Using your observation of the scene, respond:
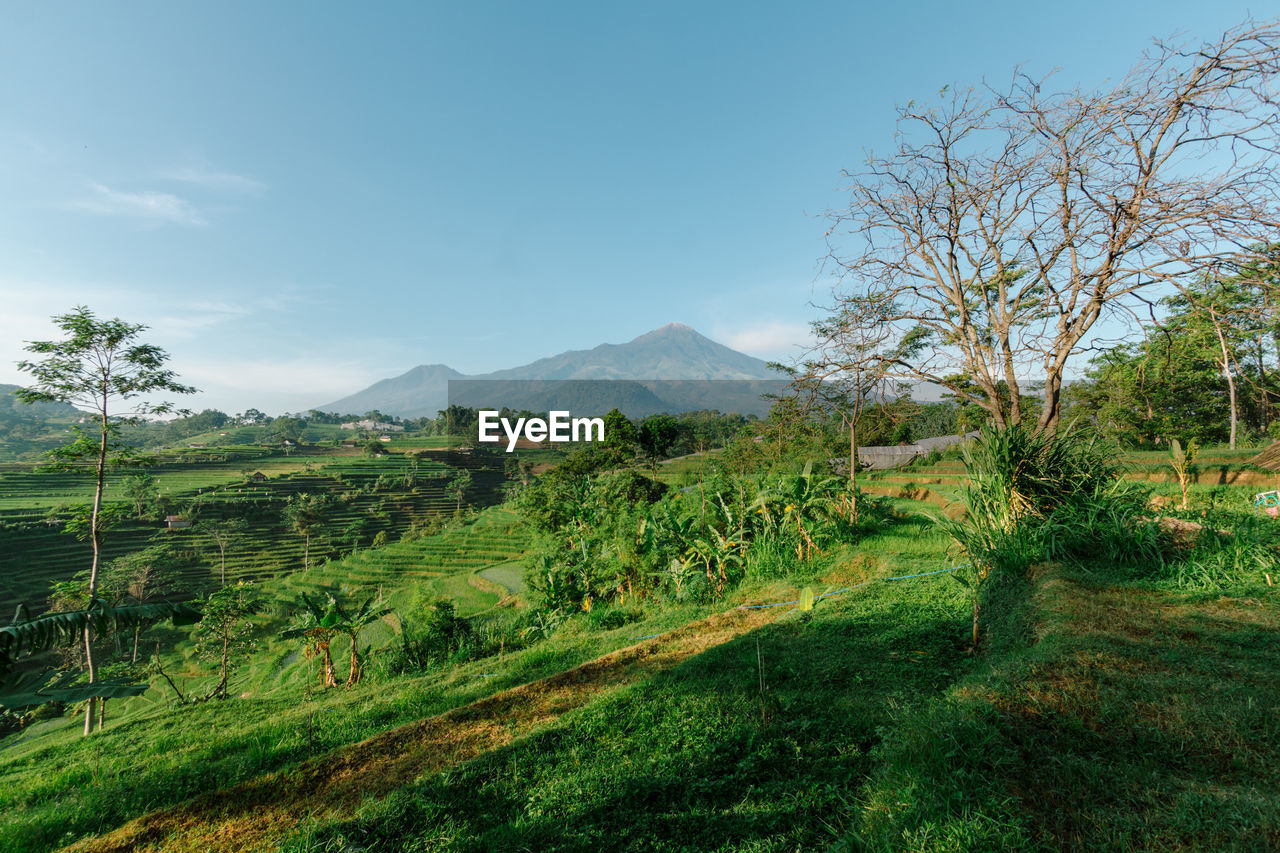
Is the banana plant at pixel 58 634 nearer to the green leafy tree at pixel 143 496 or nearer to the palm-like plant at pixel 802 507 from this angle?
the palm-like plant at pixel 802 507

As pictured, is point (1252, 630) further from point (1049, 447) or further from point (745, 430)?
point (745, 430)

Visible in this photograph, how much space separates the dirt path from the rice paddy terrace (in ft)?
81.6

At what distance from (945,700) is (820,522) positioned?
21.0 feet

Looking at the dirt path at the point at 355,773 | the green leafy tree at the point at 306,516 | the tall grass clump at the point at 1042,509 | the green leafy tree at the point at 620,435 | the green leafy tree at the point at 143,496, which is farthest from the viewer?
the green leafy tree at the point at 306,516

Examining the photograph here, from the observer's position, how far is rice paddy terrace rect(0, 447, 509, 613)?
3681 centimetres

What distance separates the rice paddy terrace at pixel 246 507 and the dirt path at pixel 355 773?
24861 mm

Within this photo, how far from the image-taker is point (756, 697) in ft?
11.8

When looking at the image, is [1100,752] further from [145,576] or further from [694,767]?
[145,576]

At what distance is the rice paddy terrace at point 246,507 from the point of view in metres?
36.8

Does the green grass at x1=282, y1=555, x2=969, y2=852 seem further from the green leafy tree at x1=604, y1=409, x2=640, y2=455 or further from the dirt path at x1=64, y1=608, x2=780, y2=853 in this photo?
the green leafy tree at x1=604, y1=409, x2=640, y2=455

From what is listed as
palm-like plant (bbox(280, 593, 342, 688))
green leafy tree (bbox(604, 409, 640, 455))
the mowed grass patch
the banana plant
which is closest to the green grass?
the mowed grass patch

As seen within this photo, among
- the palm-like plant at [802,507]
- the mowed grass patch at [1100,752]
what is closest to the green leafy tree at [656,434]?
the palm-like plant at [802,507]

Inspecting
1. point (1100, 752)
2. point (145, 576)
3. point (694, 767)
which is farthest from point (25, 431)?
point (1100, 752)

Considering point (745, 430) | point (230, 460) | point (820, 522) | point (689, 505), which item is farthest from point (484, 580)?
point (230, 460)
